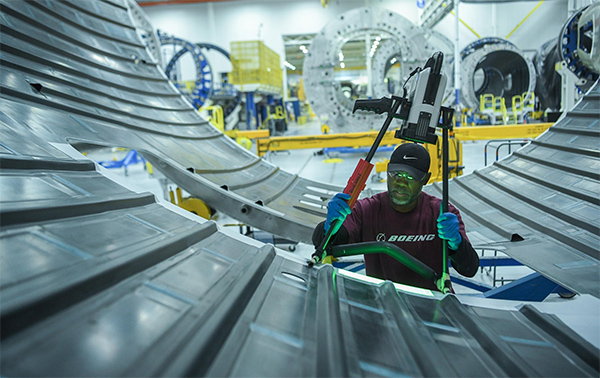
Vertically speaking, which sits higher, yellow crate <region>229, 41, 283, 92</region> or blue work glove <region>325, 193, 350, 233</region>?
yellow crate <region>229, 41, 283, 92</region>

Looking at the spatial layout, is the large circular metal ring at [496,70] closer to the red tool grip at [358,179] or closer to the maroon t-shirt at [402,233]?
the maroon t-shirt at [402,233]

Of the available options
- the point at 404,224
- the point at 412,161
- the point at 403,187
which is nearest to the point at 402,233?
the point at 404,224

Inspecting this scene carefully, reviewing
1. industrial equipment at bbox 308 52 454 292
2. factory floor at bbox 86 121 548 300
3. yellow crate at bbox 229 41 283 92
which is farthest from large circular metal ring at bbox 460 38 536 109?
industrial equipment at bbox 308 52 454 292

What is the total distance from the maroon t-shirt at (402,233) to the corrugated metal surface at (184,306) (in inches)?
14.0

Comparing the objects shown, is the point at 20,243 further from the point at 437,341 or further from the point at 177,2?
the point at 177,2

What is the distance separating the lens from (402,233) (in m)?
2.01

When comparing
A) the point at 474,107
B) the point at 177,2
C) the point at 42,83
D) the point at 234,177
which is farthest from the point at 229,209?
the point at 177,2

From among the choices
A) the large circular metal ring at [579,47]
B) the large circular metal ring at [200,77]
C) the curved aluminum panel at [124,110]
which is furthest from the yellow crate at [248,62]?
the large circular metal ring at [579,47]

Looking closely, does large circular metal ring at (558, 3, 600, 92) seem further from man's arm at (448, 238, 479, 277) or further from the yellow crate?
the yellow crate

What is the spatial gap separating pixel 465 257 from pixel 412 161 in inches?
19.8

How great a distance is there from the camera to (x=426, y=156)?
6.17ft

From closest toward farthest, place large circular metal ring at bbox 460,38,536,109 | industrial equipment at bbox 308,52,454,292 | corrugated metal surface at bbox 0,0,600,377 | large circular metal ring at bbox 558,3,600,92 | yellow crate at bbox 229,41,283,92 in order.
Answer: corrugated metal surface at bbox 0,0,600,377 → industrial equipment at bbox 308,52,454,292 → large circular metal ring at bbox 558,3,600,92 → large circular metal ring at bbox 460,38,536,109 → yellow crate at bbox 229,41,283,92

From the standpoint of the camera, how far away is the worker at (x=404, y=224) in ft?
6.07

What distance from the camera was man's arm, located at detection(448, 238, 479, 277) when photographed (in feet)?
6.00
